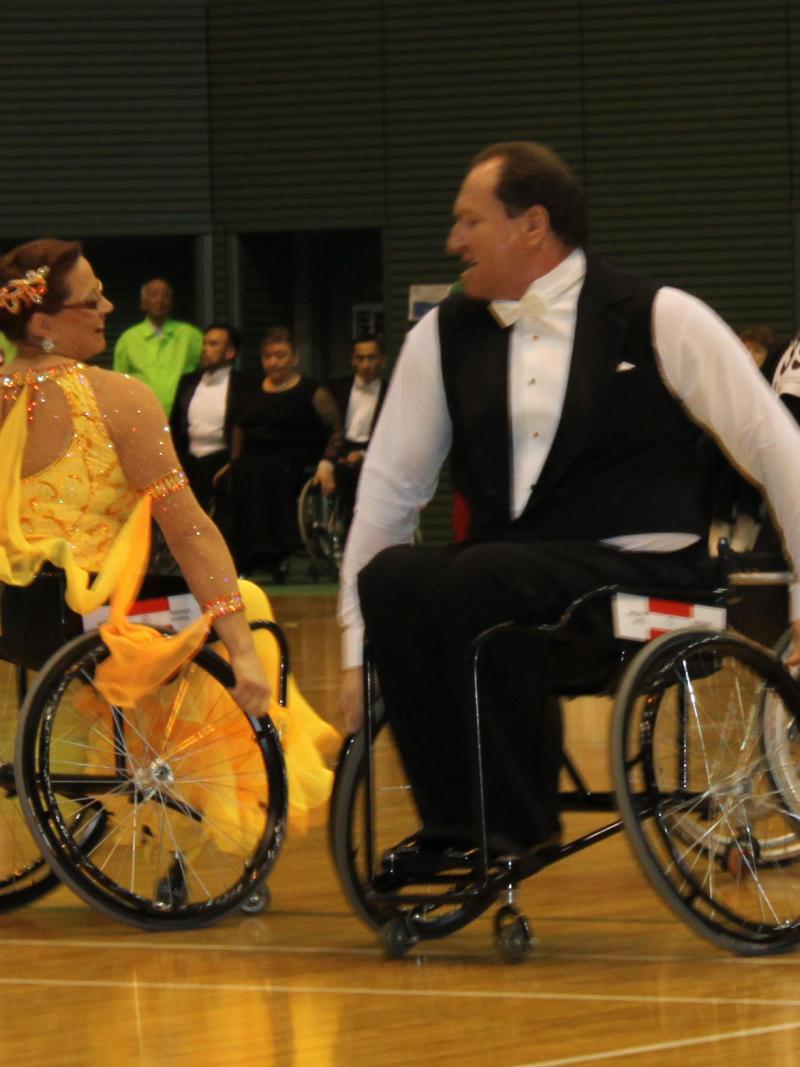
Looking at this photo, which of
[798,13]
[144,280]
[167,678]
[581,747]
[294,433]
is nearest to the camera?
[167,678]

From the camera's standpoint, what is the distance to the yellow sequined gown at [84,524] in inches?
124

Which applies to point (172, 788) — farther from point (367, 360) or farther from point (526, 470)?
point (367, 360)

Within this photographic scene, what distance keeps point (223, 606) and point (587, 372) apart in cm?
64

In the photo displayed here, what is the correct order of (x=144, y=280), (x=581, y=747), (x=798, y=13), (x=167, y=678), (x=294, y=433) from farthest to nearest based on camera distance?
(x=144, y=280)
(x=798, y=13)
(x=294, y=433)
(x=581, y=747)
(x=167, y=678)

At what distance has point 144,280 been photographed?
13.6 metres

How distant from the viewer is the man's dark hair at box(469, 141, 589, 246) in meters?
2.92

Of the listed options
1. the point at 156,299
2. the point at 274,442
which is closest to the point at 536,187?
the point at 274,442

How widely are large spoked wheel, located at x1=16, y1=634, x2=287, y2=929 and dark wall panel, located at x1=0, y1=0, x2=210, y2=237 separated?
974 centimetres

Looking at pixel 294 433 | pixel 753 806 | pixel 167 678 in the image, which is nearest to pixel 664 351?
pixel 753 806

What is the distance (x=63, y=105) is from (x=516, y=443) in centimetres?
1024

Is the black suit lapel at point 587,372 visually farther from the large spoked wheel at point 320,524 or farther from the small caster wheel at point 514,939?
the large spoked wheel at point 320,524

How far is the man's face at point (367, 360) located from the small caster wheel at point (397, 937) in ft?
25.9

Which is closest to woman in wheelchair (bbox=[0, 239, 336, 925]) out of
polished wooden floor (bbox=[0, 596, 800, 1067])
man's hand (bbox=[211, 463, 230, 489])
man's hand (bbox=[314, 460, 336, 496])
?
polished wooden floor (bbox=[0, 596, 800, 1067])

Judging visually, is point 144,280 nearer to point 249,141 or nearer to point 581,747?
point 249,141
